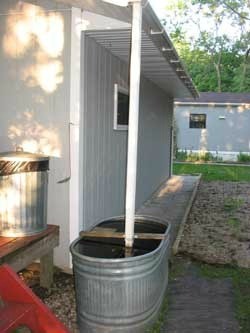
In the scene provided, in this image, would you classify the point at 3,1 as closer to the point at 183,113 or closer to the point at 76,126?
the point at 76,126

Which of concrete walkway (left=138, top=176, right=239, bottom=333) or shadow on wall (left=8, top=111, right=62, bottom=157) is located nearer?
concrete walkway (left=138, top=176, right=239, bottom=333)

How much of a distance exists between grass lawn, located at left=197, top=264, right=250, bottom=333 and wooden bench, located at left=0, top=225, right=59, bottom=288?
5.72 feet

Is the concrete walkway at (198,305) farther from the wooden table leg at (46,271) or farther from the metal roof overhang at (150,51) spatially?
the metal roof overhang at (150,51)

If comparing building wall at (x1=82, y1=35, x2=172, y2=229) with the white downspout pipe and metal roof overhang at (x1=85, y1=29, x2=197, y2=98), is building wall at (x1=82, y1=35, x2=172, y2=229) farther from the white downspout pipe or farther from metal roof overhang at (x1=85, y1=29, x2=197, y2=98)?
the white downspout pipe

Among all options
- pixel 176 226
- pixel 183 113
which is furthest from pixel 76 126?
pixel 183 113

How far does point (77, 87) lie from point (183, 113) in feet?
56.7

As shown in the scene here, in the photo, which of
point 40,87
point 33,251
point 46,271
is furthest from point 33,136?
point 46,271

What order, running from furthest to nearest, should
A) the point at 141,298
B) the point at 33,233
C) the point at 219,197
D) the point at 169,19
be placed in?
the point at 169,19 → the point at 219,197 → the point at 33,233 → the point at 141,298

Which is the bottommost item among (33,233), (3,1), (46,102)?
(33,233)

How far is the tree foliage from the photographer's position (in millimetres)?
31203

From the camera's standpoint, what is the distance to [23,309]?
110 inches

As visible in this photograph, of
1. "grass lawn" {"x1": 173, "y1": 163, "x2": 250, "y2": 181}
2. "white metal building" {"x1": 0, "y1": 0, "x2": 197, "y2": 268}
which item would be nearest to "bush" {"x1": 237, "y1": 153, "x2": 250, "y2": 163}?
"grass lawn" {"x1": 173, "y1": 163, "x2": 250, "y2": 181}

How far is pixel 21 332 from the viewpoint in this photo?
2.78 meters

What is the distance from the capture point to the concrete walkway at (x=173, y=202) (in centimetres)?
723
